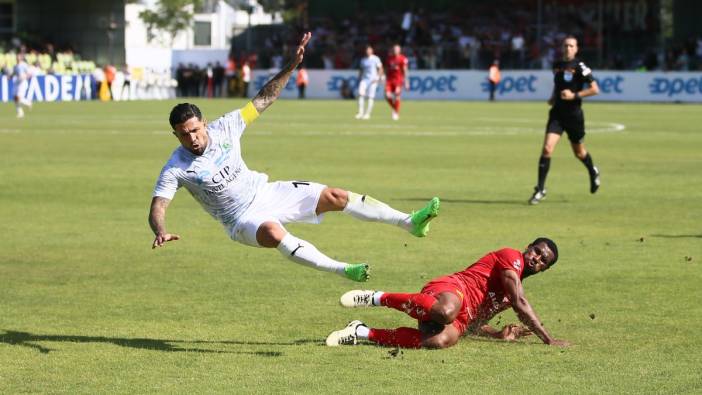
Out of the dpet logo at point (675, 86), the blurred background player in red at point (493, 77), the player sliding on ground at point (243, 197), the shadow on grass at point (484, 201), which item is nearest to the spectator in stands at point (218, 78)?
the blurred background player in red at point (493, 77)

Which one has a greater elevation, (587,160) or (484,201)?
(587,160)

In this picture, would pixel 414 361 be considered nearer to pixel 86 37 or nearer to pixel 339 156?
pixel 339 156

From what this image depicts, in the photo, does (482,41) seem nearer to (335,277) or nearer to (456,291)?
(335,277)

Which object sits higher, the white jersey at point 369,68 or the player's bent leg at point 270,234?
the white jersey at point 369,68

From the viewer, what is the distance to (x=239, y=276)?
1291cm


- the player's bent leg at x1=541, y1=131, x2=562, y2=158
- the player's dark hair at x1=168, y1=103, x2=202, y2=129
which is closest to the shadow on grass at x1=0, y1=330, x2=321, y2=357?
the player's dark hair at x1=168, y1=103, x2=202, y2=129

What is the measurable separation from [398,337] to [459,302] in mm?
563

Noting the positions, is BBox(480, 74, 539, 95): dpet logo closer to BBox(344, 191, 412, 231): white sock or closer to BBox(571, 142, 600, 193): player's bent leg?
BBox(571, 142, 600, 193): player's bent leg

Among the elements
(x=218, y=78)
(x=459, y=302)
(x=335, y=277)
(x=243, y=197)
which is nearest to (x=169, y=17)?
(x=218, y=78)

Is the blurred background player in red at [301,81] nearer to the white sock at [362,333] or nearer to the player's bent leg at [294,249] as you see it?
the player's bent leg at [294,249]

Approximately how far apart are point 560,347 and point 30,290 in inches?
212

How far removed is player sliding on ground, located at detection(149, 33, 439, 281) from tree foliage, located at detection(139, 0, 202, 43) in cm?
6910

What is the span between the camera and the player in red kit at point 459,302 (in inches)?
354

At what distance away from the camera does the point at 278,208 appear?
9906 millimetres
